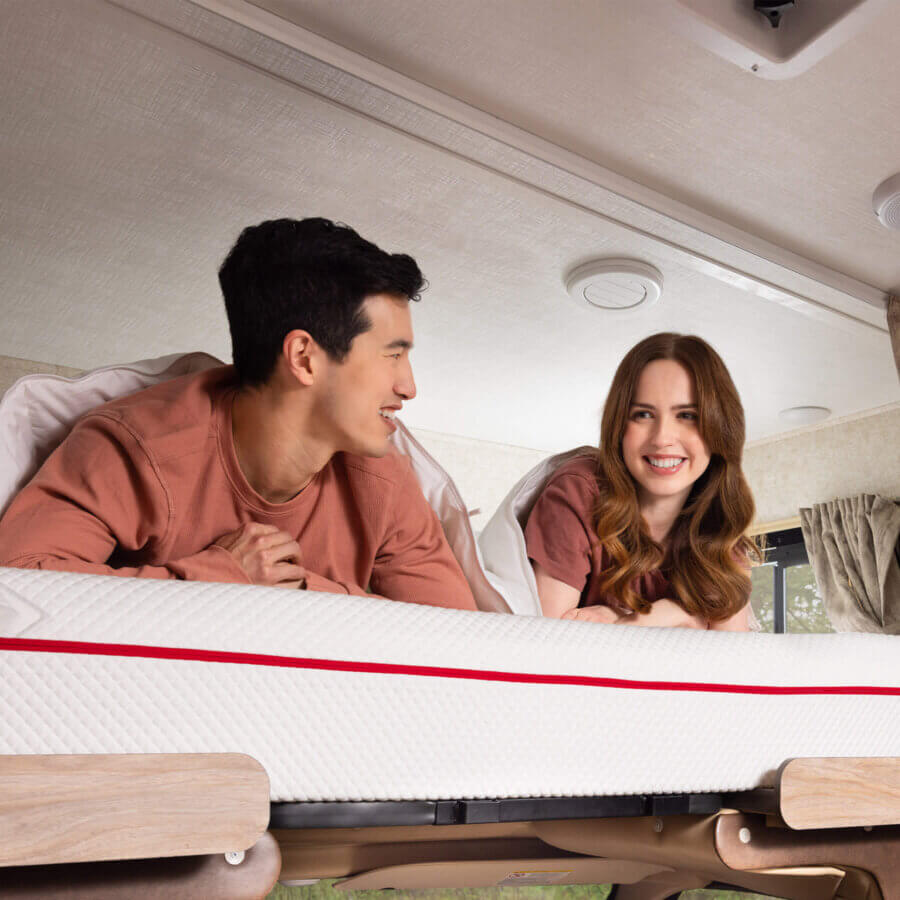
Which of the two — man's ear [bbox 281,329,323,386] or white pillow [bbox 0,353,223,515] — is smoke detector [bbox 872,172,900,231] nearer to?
man's ear [bbox 281,329,323,386]

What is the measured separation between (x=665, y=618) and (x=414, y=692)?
86cm

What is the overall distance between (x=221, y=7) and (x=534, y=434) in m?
3.04

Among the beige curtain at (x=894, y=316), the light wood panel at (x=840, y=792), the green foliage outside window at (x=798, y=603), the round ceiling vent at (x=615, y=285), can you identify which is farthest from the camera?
the green foliage outside window at (x=798, y=603)

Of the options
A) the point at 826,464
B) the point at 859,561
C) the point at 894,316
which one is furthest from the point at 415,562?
the point at 826,464

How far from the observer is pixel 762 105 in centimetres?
195

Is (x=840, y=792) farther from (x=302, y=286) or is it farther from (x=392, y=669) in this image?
(x=302, y=286)

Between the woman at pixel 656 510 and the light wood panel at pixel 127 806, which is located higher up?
the woman at pixel 656 510

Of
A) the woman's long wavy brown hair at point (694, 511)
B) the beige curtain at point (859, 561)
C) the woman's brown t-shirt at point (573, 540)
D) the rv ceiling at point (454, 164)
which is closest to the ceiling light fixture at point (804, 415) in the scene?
the beige curtain at point (859, 561)

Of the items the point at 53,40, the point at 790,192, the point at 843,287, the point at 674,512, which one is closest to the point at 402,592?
the point at 674,512

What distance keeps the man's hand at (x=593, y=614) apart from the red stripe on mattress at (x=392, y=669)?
0.55 m

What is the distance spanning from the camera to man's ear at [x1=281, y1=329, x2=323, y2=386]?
1.24m

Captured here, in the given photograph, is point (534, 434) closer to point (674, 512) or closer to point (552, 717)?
point (674, 512)

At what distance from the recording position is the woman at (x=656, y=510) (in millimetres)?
1459

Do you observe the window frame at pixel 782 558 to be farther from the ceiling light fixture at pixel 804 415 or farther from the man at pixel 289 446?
the man at pixel 289 446
